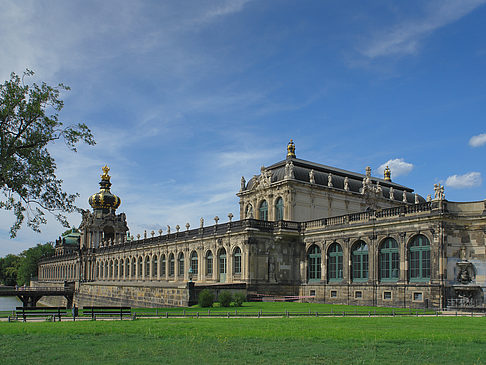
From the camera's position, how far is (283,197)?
59.9 m

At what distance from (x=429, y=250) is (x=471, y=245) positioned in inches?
119

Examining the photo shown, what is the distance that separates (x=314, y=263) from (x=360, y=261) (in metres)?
6.76

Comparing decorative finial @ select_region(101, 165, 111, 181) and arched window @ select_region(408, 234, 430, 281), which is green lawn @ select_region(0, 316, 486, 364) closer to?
arched window @ select_region(408, 234, 430, 281)

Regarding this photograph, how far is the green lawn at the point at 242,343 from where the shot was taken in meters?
16.0

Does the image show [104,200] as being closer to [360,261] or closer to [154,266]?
[154,266]

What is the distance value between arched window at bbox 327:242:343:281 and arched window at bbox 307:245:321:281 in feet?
5.54

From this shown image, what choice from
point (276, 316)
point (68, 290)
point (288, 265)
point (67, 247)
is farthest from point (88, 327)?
point (67, 247)

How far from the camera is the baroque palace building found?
40.0 m

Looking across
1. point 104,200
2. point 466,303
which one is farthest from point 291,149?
point 104,200

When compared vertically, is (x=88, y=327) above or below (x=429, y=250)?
below

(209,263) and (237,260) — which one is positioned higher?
(237,260)

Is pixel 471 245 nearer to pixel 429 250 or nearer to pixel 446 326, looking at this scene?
pixel 429 250

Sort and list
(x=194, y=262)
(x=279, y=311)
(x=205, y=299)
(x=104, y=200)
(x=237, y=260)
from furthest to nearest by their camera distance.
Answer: (x=104, y=200) < (x=194, y=262) < (x=237, y=260) < (x=205, y=299) < (x=279, y=311)

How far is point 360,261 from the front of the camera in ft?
155
